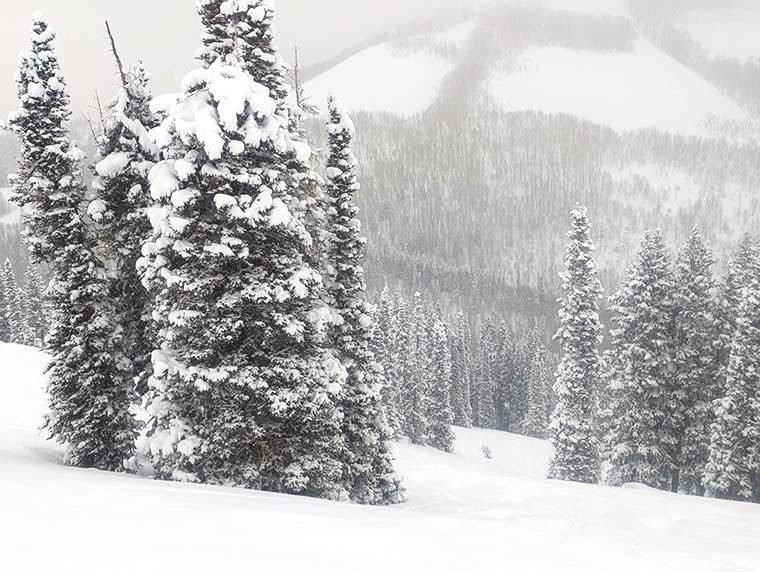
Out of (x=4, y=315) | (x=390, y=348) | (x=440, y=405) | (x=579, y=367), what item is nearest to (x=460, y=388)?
(x=440, y=405)

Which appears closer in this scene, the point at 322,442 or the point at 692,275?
the point at 322,442

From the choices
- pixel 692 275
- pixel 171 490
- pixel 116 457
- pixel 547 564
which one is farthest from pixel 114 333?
pixel 692 275

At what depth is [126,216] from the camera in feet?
56.2

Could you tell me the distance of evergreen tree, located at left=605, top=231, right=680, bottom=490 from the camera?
2995 cm

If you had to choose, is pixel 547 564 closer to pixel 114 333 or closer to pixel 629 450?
pixel 114 333

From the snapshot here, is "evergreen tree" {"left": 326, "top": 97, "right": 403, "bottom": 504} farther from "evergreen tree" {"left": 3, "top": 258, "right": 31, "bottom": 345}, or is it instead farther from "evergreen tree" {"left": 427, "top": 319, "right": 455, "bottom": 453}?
"evergreen tree" {"left": 3, "top": 258, "right": 31, "bottom": 345}

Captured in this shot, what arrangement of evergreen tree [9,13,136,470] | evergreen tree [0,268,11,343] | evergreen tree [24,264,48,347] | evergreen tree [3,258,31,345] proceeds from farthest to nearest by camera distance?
evergreen tree [0,268,11,343] < evergreen tree [24,264,48,347] < evergreen tree [3,258,31,345] < evergreen tree [9,13,136,470]

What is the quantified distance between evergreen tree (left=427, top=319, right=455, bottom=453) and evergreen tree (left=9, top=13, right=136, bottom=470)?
5316 centimetres

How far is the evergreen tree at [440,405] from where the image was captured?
67.2 meters

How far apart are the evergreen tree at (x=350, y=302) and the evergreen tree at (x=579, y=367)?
16.5 metres

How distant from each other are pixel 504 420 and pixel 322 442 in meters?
90.8

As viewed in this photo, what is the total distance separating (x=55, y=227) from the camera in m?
17.1

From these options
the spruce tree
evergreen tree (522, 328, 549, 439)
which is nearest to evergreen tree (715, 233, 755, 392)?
the spruce tree

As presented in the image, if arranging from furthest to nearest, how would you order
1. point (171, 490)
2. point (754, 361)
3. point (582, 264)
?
1. point (582, 264)
2. point (754, 361)
3. point (171, 490)
